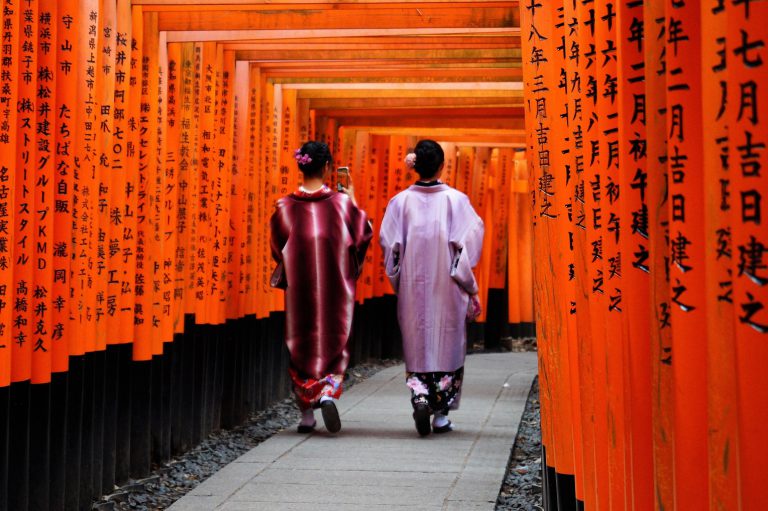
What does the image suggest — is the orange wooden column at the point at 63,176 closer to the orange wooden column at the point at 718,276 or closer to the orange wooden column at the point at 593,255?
the orange wooden column at the point at 593,255

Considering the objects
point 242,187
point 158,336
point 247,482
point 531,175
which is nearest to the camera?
point 531,175

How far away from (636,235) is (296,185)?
8315 mm

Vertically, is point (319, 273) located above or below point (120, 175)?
below

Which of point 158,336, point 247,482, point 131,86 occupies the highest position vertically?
point 131,86

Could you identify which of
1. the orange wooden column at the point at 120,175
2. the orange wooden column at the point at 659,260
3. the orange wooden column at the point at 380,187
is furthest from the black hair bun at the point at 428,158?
the orange wooden column at the point at 659,260

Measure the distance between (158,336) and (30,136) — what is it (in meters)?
2.28

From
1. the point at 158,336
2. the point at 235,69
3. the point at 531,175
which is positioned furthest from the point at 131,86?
the point at 531,175

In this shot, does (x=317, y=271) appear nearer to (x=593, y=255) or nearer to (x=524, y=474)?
(x=524, y=474)

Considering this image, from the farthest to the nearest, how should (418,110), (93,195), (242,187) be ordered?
1. (418,110)
2. (242,187)
3. (93,195)

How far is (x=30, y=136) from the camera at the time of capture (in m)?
4.96

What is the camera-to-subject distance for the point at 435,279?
8.37m

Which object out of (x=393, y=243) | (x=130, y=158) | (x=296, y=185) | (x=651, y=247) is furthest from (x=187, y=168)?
(x=651, y=247)

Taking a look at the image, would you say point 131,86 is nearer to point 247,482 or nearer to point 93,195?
point 93,195

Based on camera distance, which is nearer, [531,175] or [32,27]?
[531,175]
